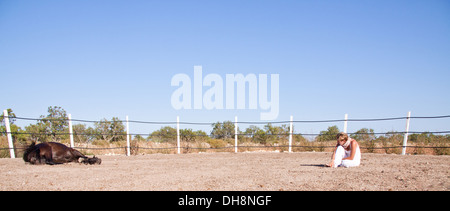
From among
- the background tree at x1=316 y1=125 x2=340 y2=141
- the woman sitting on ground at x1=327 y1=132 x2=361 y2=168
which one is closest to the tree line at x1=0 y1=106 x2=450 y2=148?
the background tree at x1=316 y1=125 x2=340 y2=141

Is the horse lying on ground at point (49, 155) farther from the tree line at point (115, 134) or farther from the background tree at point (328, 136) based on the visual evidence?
the background tree at point (328, 136)

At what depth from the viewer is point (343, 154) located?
259 inches

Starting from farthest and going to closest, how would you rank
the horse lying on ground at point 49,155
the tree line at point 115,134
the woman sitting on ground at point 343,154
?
the tree line at point 115,134, the horse lying on ground at point 49,155, the woman sitting on ground at point 343,154

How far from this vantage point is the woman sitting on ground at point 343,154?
6.45 metres

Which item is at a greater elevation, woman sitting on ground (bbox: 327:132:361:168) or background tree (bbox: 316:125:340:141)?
woman sitting on ground (bbox: 327:132:361:168)

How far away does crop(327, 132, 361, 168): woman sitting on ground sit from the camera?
21.1 feet

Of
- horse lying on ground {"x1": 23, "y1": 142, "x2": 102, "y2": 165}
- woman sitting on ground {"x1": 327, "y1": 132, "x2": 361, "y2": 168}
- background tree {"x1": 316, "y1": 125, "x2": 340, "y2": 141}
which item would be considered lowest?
background tree {"x1": 316, "y1": 125, "x2": 340, "y2": 141}

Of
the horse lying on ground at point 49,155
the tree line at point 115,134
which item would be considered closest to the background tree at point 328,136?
the tree line at point 115,134

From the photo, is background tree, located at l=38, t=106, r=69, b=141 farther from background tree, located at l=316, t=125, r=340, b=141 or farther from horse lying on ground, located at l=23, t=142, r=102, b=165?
background tree, located at l=316, t=125, r=340, b=141
